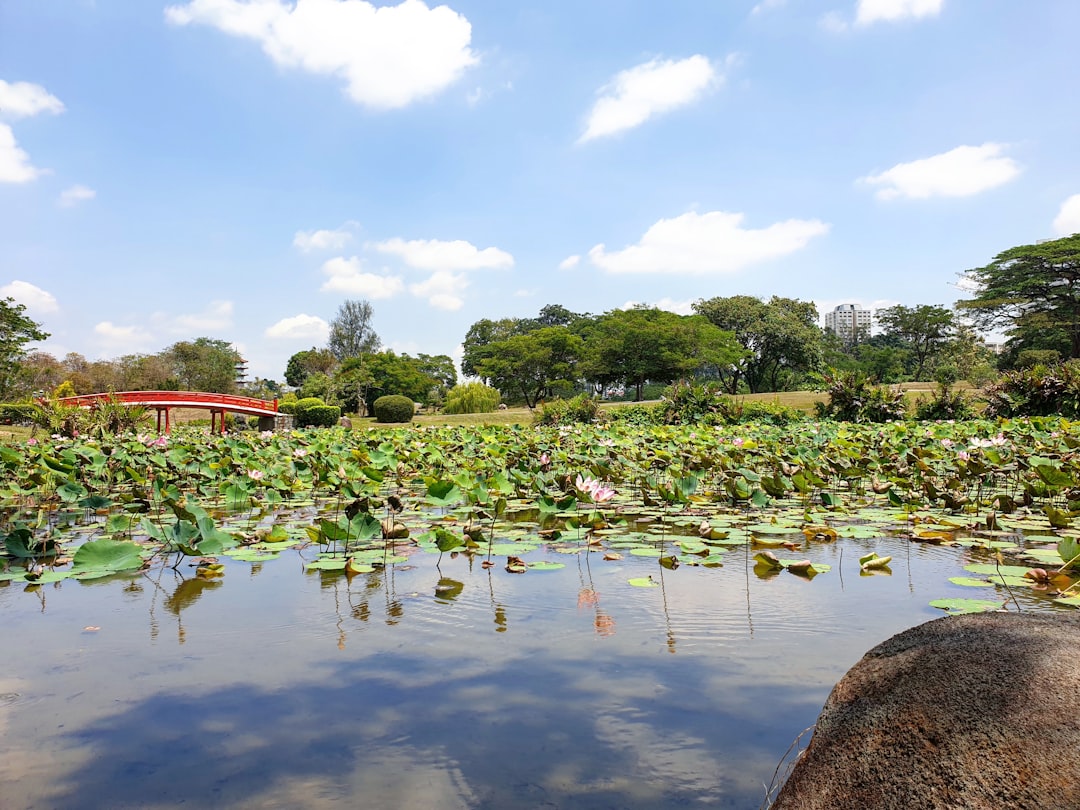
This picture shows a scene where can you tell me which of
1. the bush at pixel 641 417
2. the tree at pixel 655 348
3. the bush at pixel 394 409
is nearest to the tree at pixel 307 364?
the tree at pixel 655 348

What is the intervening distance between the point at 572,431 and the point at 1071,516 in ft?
18.3

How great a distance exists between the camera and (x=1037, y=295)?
97.3 ft

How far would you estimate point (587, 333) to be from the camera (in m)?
47.6

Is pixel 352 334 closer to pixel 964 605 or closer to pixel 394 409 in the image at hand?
pixel 394 409

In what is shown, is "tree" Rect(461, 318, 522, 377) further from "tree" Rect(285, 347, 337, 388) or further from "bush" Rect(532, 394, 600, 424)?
"bush" Rect(532, 394, 600, 424)

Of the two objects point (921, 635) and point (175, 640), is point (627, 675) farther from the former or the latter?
point (175, 640)

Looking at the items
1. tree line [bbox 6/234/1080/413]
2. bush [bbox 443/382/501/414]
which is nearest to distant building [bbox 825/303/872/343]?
tree line [bbox 6/234/1080/413]

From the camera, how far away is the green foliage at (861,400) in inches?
488

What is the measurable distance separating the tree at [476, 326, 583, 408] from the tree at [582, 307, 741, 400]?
4.12 ft

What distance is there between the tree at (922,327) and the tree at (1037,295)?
30.8 ft

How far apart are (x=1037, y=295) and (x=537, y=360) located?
875 inches

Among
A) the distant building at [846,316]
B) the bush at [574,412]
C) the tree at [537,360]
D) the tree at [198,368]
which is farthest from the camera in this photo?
the distant building at [846,316]

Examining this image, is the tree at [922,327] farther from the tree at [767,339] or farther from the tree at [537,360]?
the tree at [537,360]

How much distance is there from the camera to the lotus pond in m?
1.29
